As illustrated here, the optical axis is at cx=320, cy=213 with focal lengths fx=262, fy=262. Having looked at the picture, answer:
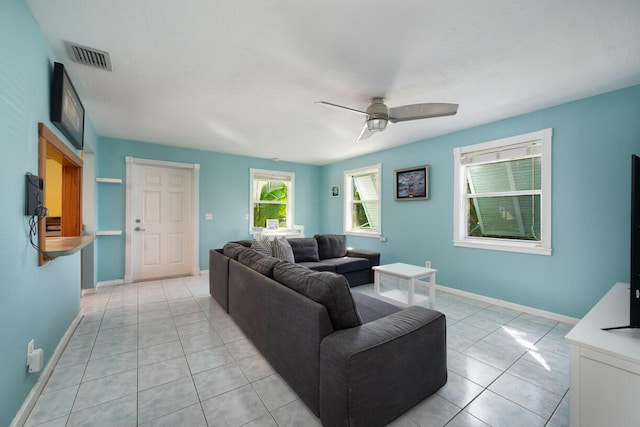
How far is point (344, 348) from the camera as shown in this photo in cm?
132

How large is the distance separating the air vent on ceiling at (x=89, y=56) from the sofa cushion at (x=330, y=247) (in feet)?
11.3

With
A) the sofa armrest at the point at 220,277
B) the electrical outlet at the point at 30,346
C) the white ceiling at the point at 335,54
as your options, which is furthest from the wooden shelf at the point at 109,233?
the electrical outlet at the point at 30,346

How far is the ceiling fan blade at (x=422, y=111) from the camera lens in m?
2.41

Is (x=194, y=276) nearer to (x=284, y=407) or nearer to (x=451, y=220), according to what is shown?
(x=284, y=407)

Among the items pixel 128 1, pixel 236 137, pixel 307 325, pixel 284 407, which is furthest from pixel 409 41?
pixel 236 137

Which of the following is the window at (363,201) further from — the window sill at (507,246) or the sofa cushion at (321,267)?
the window sill at (507,246)

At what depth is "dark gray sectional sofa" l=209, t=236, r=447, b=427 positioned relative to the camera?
4.29 ft

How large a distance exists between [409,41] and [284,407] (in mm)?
2610

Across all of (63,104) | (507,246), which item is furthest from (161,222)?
(507,246)

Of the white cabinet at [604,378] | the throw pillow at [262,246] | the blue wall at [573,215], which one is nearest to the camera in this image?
the white cabinet at [604,378]

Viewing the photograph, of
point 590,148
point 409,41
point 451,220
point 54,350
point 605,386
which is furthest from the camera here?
point 451,220

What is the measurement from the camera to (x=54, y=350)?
2084 millimetres

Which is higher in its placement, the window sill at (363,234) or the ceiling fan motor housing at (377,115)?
the ceiling fan motor housing at (377,115)

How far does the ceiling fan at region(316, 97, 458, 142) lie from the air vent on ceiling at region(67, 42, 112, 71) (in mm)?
1905
